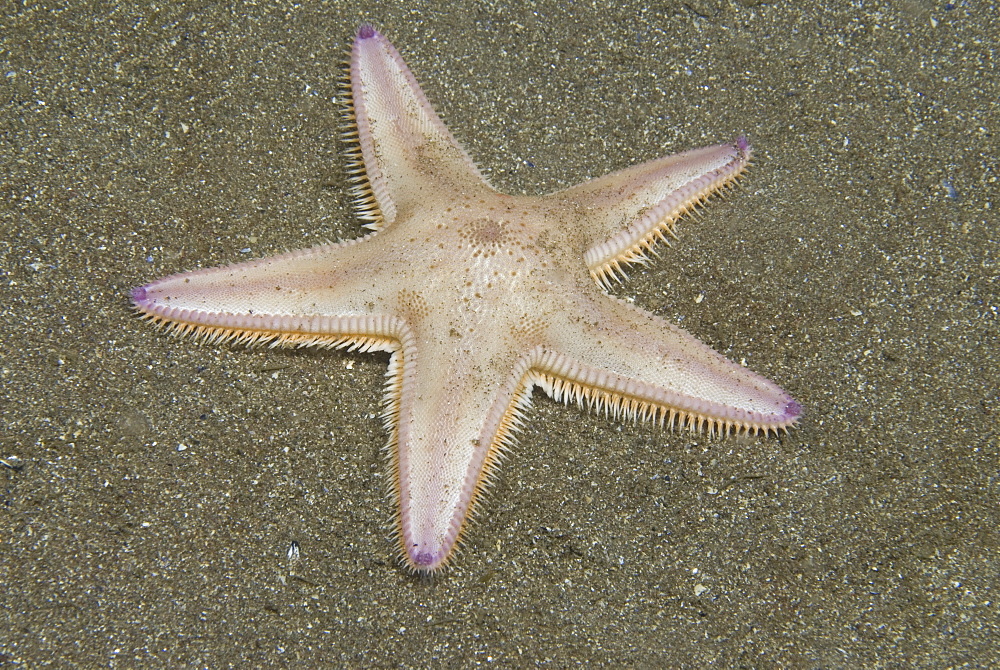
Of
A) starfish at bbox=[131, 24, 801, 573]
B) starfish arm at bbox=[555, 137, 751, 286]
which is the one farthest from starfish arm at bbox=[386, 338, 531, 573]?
starfish arm at bbox=[555, 137, 751, 286]

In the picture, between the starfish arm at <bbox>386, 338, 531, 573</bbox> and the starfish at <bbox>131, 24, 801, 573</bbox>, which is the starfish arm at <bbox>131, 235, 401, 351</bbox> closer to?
the starfish at <bbox>131, 24, 801, 573</bbox>

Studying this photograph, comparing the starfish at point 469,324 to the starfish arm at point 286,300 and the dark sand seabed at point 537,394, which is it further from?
the dark sand seabed at point 537,394

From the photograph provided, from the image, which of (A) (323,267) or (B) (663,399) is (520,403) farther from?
(A) (323,267)

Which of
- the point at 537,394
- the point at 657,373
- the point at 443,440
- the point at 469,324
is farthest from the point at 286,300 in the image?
the point at 657,373

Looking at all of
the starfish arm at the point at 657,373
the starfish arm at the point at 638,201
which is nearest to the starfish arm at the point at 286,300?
the starfish arm at the point at 657,373

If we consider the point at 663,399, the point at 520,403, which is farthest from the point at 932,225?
the point at 520,403
